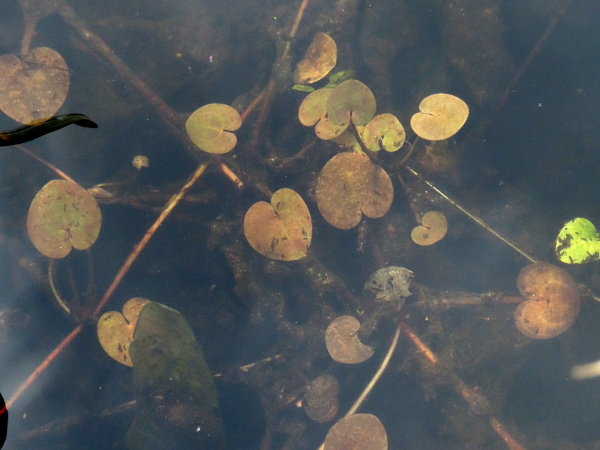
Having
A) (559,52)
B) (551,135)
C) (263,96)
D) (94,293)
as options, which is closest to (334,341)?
(94,293)

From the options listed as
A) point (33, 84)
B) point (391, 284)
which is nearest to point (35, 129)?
point (33, 84)

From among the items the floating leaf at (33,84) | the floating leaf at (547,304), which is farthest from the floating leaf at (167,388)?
the floating leaf at (547,304)

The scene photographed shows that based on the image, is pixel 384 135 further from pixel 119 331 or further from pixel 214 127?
pixel 119 331

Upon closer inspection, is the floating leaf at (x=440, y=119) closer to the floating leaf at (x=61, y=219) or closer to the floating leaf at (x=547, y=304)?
the floating leaf at (x=547, y=304)

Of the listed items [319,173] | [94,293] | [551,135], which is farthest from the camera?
[551,135]

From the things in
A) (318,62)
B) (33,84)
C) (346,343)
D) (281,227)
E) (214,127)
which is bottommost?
(346,343)

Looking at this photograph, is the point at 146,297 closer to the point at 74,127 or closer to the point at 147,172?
the point at 147,172
